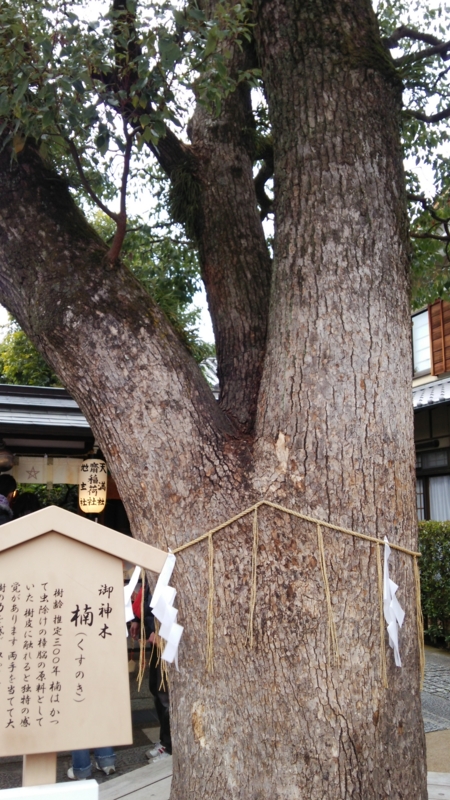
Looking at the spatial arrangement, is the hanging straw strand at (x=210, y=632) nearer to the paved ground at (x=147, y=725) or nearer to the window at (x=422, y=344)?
the paved ground at (x=147, y=725)

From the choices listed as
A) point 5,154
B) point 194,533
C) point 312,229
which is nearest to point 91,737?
point 194,533

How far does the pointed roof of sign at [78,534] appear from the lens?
84.8 inches

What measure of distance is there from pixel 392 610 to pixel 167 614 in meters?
0.91

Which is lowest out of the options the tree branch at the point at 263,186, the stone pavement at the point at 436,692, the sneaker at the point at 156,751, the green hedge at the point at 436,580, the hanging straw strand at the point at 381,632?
the stone pavement at the point at 436,692

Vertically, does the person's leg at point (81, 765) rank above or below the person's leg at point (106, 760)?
above

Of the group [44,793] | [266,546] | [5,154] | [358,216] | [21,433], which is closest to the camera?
[44,793]

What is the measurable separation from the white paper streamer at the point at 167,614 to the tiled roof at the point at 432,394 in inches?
290

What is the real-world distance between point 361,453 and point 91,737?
4.90ft

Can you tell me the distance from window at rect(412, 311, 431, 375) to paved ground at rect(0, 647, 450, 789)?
6400mm

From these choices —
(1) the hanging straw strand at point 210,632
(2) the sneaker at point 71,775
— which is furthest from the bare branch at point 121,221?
(2) the sneaker at point 71,775

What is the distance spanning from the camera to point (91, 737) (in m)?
2.08

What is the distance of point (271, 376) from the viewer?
10.0 feet

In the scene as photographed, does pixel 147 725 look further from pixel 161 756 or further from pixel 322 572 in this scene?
pixel 322 572

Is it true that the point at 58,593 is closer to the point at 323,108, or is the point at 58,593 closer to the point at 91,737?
the point at 91,737
